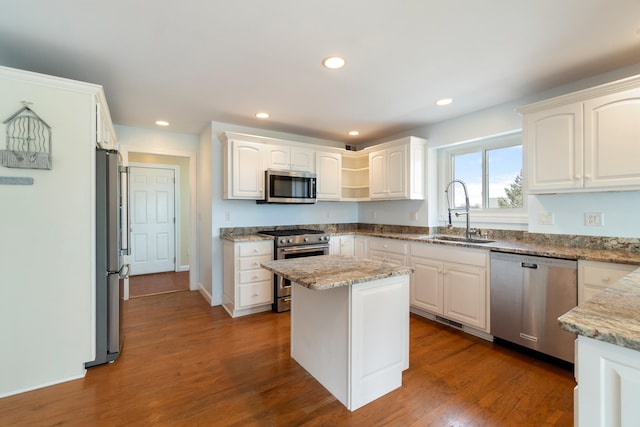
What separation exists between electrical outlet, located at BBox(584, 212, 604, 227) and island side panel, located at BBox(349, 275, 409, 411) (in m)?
1.84

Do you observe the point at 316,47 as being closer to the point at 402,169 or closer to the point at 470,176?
the point at 402,169

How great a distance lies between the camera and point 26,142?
78.8 inches

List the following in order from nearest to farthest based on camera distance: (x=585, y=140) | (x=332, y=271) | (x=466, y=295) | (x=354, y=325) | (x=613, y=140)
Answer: (x=354, y=325)
(x=332, y=271)
(x=613, y=140)
(x=585, y=140)
(x=466, y=295)

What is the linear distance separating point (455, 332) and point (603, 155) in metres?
2.00

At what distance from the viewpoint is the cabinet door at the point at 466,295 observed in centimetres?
282

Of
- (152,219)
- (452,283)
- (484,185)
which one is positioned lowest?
(452,283)

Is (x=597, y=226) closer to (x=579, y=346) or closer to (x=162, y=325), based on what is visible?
(x=579, y=346)

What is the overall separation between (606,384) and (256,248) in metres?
3.11

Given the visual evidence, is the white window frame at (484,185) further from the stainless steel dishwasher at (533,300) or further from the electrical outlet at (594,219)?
the stainless steel dishwasher at (533,300)

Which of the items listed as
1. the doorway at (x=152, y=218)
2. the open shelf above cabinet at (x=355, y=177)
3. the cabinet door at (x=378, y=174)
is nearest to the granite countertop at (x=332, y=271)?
the cabinet door at (x=378, y=174)

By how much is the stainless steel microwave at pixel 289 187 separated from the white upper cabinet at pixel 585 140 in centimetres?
249

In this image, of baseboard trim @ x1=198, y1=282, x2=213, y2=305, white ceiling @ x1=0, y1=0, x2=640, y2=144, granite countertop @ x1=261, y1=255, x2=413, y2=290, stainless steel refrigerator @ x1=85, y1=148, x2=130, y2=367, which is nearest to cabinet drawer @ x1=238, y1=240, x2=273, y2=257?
baseboard trim @ x1=198, y1=282, x2=213, y2=305

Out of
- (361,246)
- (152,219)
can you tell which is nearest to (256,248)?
(361,246)

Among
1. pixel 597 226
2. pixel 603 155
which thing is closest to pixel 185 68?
pixel 603 155
